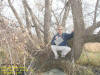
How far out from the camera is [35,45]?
5.02 metres

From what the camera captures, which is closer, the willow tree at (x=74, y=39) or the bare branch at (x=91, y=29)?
the bare branch at (x=91, y=29)

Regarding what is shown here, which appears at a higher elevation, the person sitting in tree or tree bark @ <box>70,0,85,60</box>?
tree bark @ <box>70,0,85,60</box>

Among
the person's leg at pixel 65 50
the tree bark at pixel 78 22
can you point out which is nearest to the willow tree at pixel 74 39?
the tree bark at pixel 78 22

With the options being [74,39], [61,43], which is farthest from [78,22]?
[61,43]

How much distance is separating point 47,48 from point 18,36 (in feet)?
6.07

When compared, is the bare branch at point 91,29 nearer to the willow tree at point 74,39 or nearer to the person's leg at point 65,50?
the willow tree at point 74,39

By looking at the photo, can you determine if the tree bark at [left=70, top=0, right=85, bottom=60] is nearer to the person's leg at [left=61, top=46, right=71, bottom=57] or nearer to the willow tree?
the willow tree

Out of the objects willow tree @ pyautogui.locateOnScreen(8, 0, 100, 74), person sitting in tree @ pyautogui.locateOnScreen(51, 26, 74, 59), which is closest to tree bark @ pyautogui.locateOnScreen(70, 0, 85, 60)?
willow tree @ pyautogui.locateOnScreen(8, 0, 100, 74)

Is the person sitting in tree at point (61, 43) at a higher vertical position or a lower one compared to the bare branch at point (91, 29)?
lower

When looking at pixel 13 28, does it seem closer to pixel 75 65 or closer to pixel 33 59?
pixel 33 59

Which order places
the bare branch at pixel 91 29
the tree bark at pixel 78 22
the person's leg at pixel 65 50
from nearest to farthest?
the bare branch at pixel 91 29, the tree bark at pixel 78 22, the person's leg at pixel 65 50

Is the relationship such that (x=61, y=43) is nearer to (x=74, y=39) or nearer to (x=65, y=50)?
(x=65, y=50)

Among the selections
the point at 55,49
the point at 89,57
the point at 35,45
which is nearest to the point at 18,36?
the point at 55,49

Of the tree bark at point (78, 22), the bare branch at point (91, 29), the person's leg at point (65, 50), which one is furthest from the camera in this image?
the person's leg at point (65, 50)
